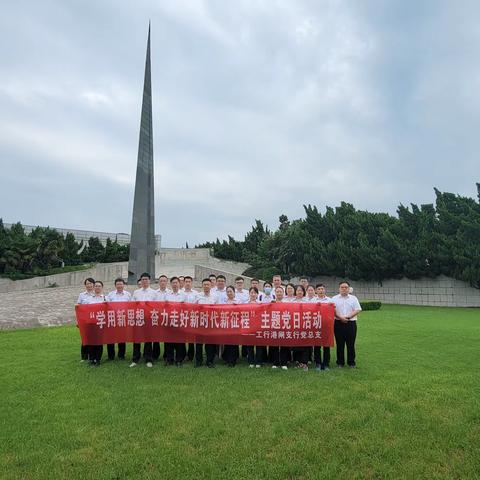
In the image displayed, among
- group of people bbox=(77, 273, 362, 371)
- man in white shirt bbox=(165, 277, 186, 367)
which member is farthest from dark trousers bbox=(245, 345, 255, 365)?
man in white shirt bbox=(165, 277, 186, 367)

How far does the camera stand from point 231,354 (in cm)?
689

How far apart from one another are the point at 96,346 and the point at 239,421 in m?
3.64

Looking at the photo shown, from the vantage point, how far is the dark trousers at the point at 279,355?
6871 millimetres

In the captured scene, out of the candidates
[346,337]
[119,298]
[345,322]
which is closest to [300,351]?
[346,337]

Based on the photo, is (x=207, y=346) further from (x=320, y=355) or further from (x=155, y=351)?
(x=320, y=355)

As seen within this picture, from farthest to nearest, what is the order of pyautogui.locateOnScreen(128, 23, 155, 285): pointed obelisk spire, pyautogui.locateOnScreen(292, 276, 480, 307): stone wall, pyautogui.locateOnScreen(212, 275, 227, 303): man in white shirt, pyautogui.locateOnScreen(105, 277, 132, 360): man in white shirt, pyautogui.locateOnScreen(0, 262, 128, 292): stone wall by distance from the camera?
pyautogui.locateOnScreen(0, 262, 128, 292): stone wall → pyautogui.locateOnScreen(292, 276, 480, 307): stone wall → pyautogui.locateOnScreen(128, 23, 155, 285): pointed obelisk spire → pyautogui.locateOnScreen(105, 277, 132, 360): man in white shirt → pyautogui.locateOnScreen(212, 275, 227, 303): man in white shirt

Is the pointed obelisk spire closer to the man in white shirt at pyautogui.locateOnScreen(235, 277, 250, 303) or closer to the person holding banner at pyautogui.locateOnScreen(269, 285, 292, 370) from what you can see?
the man in white shirt at pyautogui.locateOnScreen(235, 277, 250, 303)

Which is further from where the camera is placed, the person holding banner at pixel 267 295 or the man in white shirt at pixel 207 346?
the person holding banner at pixel 267 295

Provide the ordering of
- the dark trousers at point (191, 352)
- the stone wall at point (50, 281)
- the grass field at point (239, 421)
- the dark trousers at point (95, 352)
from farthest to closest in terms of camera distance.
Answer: the stone wall at point (50, 281) → the dark trousers at point (191, 352) → the dark trousers at point (95, 352) → the grass field at point (239, 421)

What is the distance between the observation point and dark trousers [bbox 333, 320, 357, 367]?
6672mm

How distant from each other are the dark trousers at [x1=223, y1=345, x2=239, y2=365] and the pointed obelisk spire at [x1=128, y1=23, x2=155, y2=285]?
16.4 metres

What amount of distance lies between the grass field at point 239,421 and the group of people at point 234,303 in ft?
1.33

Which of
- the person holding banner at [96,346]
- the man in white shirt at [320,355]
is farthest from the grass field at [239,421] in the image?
the man in white shirt at [320,355]

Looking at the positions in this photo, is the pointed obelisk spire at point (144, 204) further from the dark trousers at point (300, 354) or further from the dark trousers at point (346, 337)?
the dark trousers at point (346, 337)
